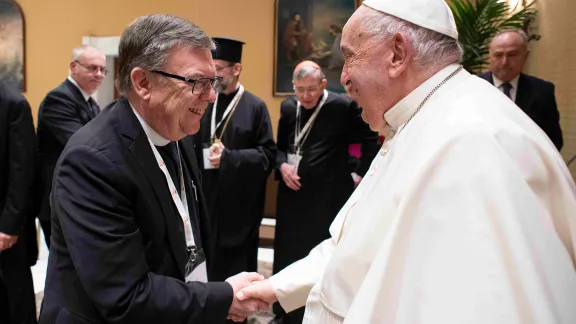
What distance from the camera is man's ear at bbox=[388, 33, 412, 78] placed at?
4.78ft

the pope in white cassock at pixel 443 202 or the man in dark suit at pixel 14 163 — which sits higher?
the pope in white cassock at pixel 443 202

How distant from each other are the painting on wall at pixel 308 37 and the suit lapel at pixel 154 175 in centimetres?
572

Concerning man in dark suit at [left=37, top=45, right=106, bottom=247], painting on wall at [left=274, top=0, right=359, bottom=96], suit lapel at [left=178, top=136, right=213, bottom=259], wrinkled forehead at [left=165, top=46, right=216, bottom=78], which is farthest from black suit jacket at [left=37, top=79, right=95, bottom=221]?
painting on wall at [left=274, top=0, right=359, bottom=96]

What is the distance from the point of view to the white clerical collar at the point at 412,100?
1.46m

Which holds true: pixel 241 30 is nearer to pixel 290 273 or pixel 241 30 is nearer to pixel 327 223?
pixel 327 223

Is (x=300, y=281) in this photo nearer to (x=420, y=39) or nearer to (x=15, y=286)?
(x=420, y=39)

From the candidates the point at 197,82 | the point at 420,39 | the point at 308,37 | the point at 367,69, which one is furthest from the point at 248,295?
the point at 308,37

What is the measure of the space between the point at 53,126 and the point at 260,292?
2.62m

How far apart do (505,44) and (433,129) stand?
3.32 meters

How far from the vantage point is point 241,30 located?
7.40m

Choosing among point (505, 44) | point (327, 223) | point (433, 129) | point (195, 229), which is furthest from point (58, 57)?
point (433, 129)

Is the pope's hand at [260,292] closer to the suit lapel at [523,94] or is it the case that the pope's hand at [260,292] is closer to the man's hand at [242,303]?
the man's hand at [242,303]

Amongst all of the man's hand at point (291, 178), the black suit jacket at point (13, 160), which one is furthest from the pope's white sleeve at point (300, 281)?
the man's hand at point (291, 178)

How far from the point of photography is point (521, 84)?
166 inches
